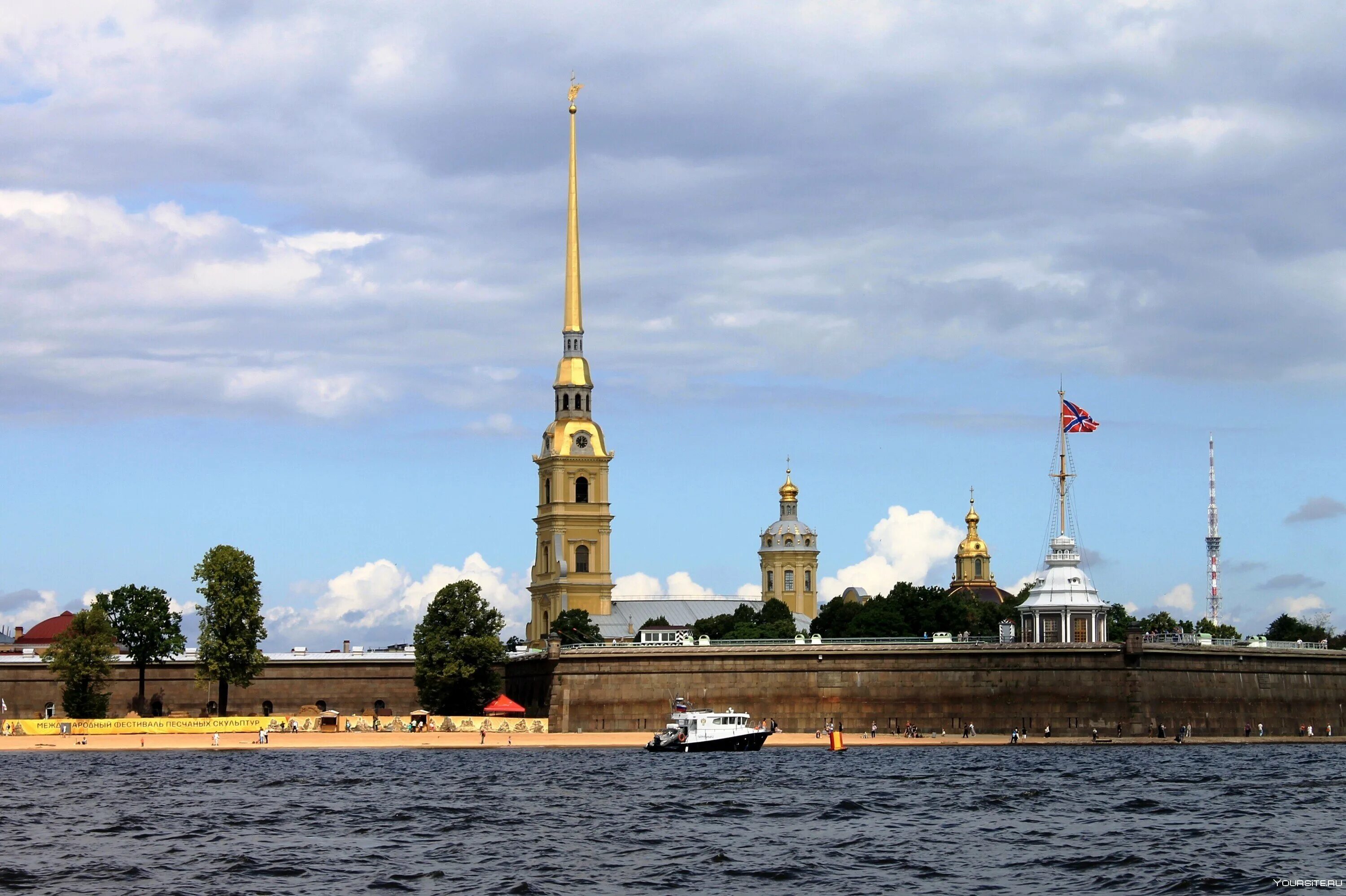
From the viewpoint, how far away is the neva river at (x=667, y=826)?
42750 millimetres

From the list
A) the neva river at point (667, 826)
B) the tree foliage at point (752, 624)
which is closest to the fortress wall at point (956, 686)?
the neva river at point (667, 826)

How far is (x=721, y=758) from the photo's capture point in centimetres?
8575

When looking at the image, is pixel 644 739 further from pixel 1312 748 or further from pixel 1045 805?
pixel 1045 805

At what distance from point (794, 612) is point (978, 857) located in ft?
454

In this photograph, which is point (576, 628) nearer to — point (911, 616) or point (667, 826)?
point (911, 616)

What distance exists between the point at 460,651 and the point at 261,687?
18008mm

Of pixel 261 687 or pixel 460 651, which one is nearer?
pixel 460 651

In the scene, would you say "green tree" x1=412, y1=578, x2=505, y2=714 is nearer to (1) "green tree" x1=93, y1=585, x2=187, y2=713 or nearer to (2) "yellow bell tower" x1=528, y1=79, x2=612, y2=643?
(1) "green tree" x1=93, y1=585, x2=187, y2=713

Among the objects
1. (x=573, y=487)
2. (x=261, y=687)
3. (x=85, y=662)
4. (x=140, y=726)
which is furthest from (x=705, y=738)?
(x=573, y=487)

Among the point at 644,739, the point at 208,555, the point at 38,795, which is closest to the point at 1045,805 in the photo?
the point at 38,795

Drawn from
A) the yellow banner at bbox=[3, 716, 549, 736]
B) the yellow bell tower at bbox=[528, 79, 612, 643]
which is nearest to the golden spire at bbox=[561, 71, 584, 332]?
the yellow bell tower at bbox=[528, 79, 612, 643]

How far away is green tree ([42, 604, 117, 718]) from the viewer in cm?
10794

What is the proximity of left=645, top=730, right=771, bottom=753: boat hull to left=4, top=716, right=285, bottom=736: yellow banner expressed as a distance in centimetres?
2318

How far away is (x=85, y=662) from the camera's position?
10800cm
